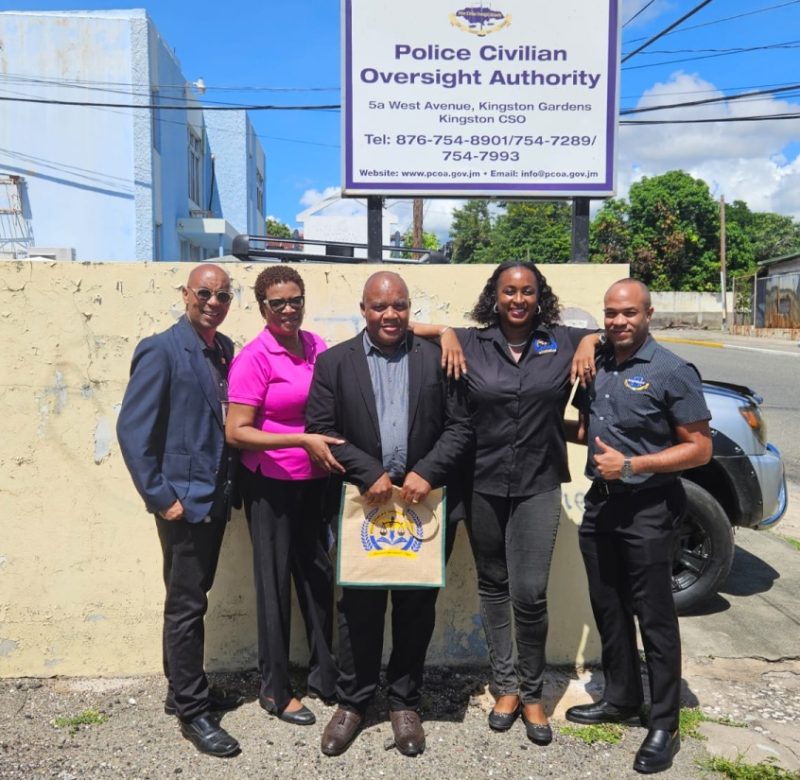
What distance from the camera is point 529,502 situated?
3.05 meters

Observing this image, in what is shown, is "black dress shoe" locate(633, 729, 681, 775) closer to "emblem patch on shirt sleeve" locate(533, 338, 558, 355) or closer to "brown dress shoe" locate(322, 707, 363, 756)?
"brown dress shoe" locate(322, 707, 363, 756)

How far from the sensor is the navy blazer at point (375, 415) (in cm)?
293

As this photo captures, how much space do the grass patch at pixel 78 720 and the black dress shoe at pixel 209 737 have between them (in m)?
0.42

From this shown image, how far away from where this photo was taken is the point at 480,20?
3.64 metres

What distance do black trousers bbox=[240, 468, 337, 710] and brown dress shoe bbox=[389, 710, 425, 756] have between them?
423 millimetres

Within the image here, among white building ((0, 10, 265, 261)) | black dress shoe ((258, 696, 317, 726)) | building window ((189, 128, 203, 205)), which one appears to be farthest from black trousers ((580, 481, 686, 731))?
building window ((189, 128, 203, 205))

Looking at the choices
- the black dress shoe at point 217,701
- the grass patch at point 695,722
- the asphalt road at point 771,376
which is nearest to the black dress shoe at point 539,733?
the grass patch at point 695,722

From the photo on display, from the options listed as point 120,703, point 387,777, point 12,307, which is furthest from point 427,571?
point 12,307

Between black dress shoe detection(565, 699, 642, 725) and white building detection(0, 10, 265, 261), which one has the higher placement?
white building detection(0, 10, 265, 261)

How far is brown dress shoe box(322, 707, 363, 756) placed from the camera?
299 centimetres

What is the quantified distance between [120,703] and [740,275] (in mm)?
45234

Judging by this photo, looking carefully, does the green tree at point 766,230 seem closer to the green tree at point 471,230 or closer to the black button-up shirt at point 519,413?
the green tree at point 471,230

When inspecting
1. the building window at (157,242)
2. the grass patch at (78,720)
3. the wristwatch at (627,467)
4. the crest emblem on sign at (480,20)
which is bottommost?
the grass patch at (78,720)

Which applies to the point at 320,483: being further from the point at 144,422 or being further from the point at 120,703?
the point at 120,703
